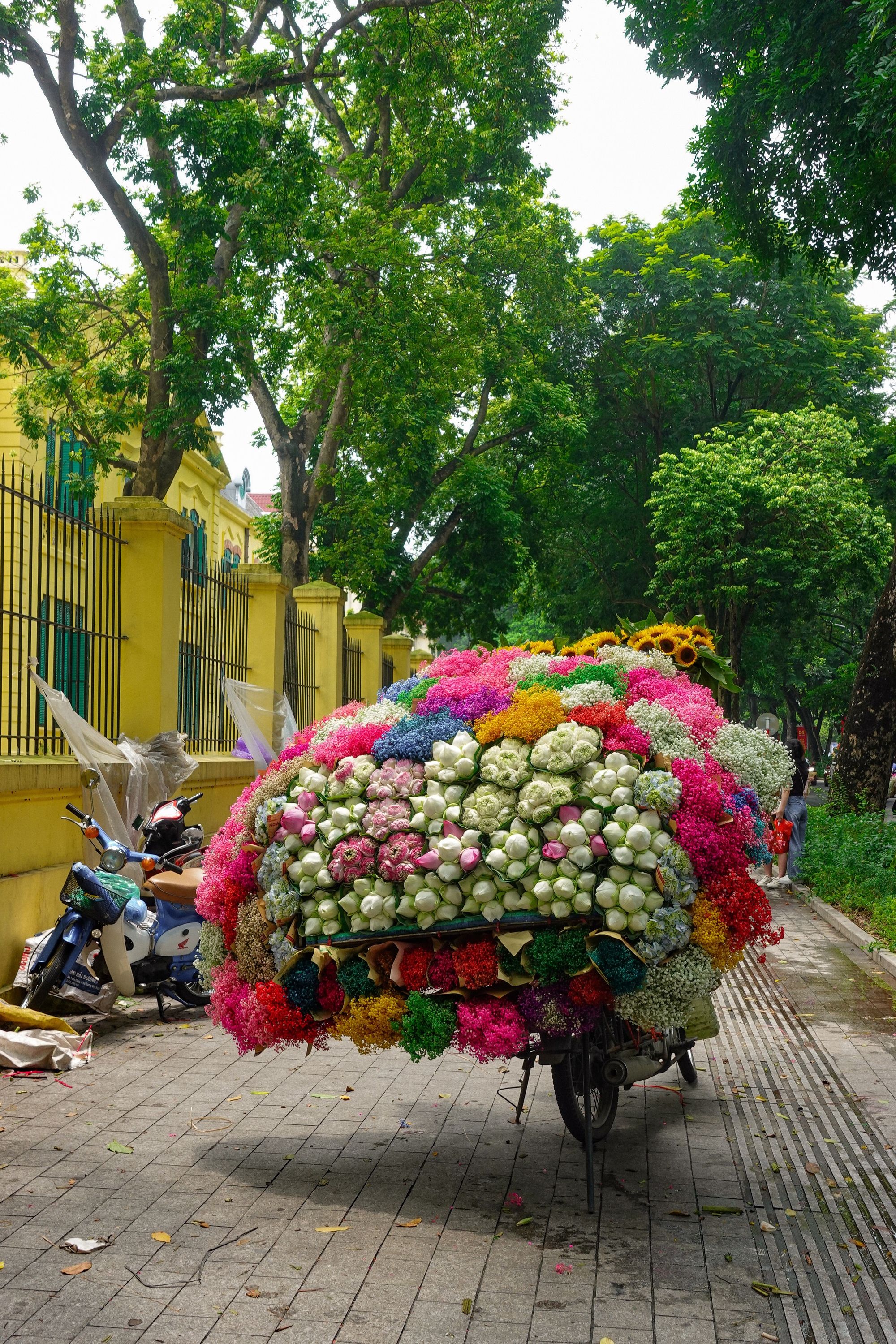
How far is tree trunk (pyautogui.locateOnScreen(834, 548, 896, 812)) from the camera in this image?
51.6ft

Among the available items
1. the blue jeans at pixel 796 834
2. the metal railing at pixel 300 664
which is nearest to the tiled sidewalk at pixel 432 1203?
the blue jeans at pixel 796 834

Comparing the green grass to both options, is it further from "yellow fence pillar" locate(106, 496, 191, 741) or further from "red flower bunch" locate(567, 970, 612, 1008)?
"yellow fence pillar" locate(106, 496, 191, 741)

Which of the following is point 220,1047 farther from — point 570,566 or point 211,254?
point 570,566

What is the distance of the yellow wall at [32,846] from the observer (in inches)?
273

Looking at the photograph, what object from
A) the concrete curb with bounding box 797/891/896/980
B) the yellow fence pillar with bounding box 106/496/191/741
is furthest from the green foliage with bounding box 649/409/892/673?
the yellow fence pillar with bounding box 106/496/191/741

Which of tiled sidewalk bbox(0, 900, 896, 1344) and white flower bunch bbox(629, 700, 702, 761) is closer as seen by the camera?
tiled sidewalk bbox(0, 900, 896, 1344)

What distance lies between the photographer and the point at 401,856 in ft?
13.9

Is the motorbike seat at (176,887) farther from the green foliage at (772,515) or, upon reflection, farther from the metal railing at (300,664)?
the green foliage at (772,515)

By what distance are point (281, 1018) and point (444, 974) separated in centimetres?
63

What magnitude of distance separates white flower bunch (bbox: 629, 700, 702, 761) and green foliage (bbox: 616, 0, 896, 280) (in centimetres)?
653

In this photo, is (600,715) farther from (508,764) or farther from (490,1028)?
(490,1028)

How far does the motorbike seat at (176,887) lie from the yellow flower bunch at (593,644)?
9.49 ft

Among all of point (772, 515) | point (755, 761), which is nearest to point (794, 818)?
point (755, 761)

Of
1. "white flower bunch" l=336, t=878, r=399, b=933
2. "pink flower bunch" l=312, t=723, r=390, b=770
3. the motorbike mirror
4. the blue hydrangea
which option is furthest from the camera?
the motorbike mirror
